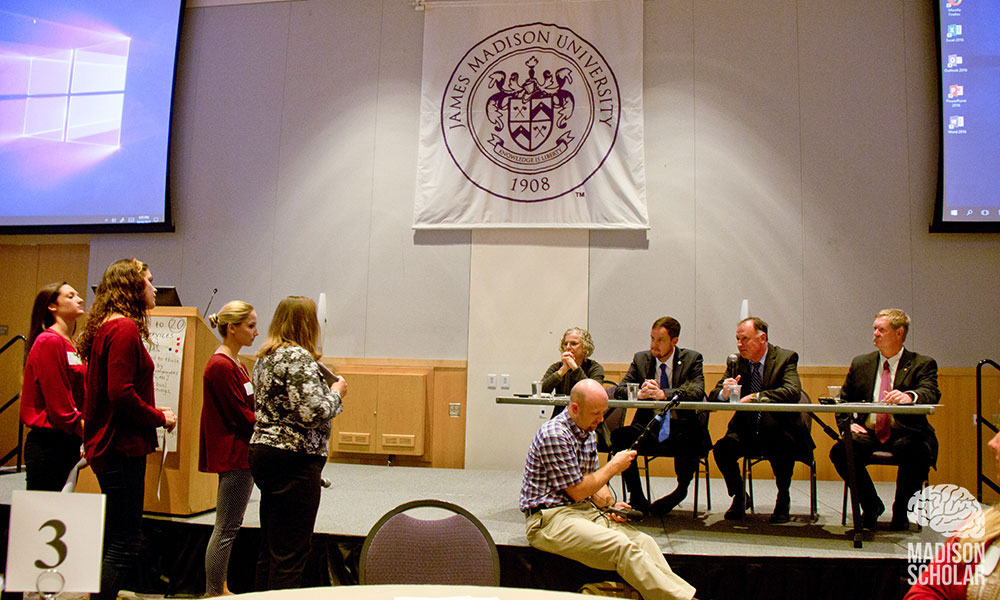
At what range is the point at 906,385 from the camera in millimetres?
3998

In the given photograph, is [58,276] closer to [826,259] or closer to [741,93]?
[741,93]

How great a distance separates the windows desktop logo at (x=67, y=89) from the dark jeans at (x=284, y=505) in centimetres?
563

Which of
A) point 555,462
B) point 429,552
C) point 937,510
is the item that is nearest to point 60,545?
point 429,552

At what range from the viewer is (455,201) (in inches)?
255

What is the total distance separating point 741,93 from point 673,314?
2123 mm

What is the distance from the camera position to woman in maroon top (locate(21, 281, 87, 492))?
2.80 m

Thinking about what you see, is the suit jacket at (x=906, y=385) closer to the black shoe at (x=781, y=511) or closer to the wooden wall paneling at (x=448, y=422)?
the black shoe at (x=781, y=511)

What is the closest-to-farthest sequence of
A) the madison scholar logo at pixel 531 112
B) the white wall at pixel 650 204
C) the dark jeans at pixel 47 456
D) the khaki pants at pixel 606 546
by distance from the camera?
1. the khaki pants at pixel 606 546
2. the dark jeans at pixel 47 456
3. the white wall at pixel 650 204
4. the madison scholar logo at pixel 531 112

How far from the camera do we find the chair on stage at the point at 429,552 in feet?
6.66

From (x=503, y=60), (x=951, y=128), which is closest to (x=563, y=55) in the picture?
(x=503, y=60)

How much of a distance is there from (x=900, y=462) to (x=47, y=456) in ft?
13.9

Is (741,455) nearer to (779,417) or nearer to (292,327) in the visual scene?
(779,417)

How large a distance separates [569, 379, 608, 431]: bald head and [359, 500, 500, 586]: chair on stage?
981 millimetres

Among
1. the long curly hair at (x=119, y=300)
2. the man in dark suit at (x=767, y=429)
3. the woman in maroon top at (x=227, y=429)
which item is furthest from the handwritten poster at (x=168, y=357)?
the man in dark suit at (x=767, y=429)
